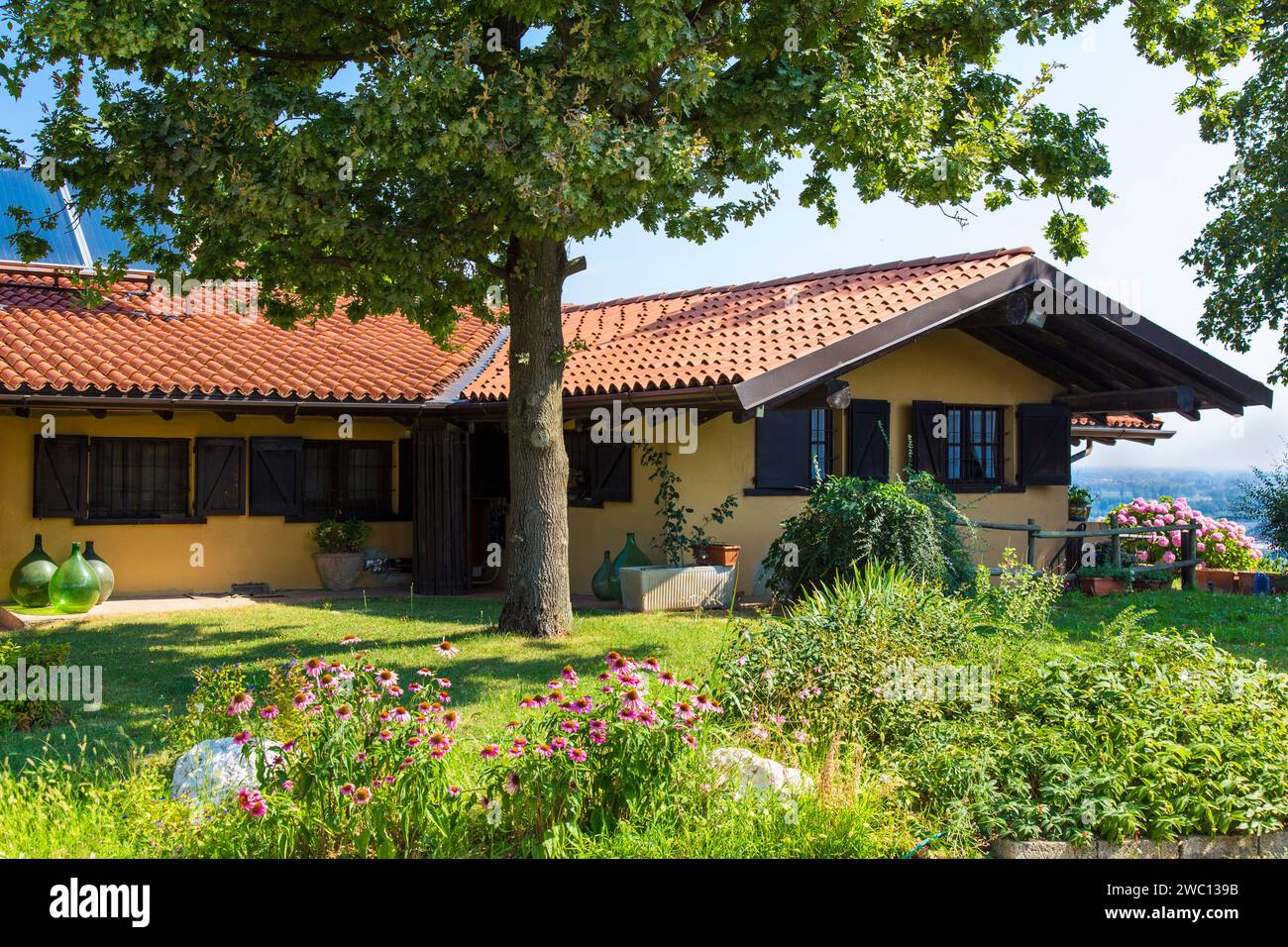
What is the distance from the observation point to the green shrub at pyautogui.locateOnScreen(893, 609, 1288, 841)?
472cm

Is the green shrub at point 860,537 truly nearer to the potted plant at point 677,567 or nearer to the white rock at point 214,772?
the potted plant at point 677,567

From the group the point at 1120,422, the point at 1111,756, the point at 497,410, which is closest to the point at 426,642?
the point at 497,410

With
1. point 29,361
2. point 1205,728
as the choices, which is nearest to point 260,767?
point 1205,728

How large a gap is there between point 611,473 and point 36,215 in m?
9.25

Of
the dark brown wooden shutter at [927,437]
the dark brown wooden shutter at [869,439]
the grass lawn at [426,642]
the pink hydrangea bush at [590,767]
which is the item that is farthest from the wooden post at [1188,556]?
the pink hydrangea bush at [590,767]

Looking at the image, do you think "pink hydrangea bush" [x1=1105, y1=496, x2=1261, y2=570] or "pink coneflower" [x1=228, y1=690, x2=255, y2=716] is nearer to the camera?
"pink coneflower" [x1=228, y1=690, x2=255, y2=716]

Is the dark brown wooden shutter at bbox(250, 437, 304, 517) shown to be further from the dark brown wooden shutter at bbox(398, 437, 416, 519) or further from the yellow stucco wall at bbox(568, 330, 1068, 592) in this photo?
the yellow stucco wall at bbox(568, 330, 1068, 592)

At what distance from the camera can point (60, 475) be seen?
13.5 metres

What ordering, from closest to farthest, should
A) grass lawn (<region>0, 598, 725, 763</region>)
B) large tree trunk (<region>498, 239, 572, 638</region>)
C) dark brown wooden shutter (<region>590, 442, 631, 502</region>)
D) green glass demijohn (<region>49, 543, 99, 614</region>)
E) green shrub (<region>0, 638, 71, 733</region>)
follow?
green shrub (<region>0, 638, 71, 733</region>), grass lawn (<region>0, 598, 725, 763</region>), large tree trunk (<region>498, 239, 572, 638</region>), green glass demijohn (<region>49, 543, 99, 614</region>), dark brown wooden shutter (<region>590, 442, 631, 502</region>)

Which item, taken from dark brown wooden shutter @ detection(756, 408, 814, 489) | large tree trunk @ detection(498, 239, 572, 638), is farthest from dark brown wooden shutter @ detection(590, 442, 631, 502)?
large tree trunk @ detection(498, 239, 572, 638)

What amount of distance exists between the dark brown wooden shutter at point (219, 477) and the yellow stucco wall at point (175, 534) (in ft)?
0.52

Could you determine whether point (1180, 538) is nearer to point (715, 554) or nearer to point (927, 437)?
point (927, 437)

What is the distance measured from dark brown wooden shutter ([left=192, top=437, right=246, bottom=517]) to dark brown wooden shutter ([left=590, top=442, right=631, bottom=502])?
15.5 feet
